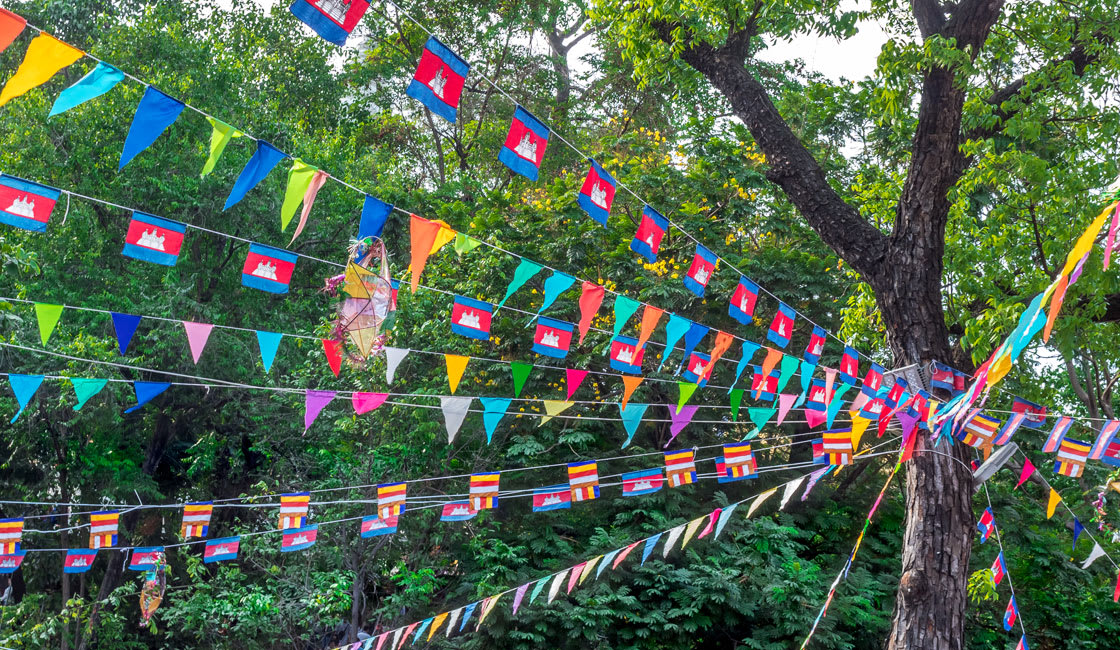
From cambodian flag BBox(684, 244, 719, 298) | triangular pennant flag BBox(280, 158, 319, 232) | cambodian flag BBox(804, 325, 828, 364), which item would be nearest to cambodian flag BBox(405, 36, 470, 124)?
triangular pennant flag BBox(280, 158, 319, 232)

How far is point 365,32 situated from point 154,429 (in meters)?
8.33

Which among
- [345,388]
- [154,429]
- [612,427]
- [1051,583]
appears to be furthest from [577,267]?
[154,429]

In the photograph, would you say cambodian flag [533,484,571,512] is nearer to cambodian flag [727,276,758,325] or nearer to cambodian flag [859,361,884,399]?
cambodian flag [727,276,758,325]

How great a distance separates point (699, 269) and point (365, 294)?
247 cm

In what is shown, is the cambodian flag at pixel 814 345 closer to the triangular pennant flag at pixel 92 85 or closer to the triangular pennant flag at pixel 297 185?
the triangular pennant flag at pixel 297 185

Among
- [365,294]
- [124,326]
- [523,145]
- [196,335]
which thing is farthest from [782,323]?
[124,326]

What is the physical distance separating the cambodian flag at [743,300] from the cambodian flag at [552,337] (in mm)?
1211

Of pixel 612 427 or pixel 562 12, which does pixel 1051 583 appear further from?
pixel 562 12

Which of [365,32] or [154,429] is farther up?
[365,32]

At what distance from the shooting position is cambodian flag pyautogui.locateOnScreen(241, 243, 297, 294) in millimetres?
5145

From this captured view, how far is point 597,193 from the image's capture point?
5559 millimetres

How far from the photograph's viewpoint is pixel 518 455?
1101 centimetres

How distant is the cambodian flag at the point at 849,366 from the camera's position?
22.8 ft

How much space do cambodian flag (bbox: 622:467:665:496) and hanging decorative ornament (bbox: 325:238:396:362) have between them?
2271mm
